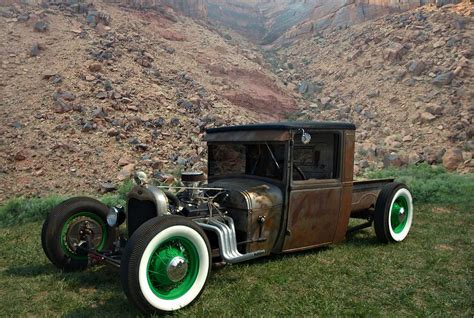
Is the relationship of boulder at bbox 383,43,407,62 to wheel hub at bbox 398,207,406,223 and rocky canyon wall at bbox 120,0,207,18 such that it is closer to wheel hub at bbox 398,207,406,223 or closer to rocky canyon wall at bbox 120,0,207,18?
rocky canyon wall at bbox 120,0,207,18

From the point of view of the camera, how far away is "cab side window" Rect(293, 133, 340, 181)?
211 inches

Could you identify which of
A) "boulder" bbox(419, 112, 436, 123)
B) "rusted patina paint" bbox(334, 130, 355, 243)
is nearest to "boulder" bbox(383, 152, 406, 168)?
"boulder" bbox(419, 112, 436, 123)

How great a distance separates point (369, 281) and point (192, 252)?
1983 mm

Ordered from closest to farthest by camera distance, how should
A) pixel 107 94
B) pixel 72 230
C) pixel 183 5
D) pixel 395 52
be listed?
pixel 72 230
pixel 107 94
pixel 395 52
pixel 183 5

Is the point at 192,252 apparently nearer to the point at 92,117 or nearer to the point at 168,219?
the point at 168,219

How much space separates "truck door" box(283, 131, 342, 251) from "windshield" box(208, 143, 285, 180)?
0.64ft

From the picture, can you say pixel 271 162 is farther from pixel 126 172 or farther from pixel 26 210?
pixel 126 172

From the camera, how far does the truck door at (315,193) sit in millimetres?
5000

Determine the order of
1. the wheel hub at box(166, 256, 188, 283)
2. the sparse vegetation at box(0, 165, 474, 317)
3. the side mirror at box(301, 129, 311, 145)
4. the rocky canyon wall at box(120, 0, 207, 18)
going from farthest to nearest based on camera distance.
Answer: the rocky canyon wall at box(120, 0, 207, 18) < the side mirror at box(301, 129, 311, 145) < the sparse vegetation at box(0, 165, 474, 317) < the wheel hub at box(166, 256, 188, 283)

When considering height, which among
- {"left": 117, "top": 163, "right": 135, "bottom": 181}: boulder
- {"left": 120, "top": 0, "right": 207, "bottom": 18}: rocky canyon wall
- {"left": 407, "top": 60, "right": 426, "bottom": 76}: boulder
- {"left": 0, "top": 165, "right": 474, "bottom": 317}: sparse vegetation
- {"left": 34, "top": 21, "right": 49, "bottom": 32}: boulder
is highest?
{"left": 120, "top": 0, "right": 207, "bottom": 18}: rocky canyon wall

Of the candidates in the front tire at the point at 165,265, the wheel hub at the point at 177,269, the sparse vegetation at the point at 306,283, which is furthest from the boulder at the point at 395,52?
the wheel hub at the point at 177,269

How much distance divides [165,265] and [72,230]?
1.75 meters

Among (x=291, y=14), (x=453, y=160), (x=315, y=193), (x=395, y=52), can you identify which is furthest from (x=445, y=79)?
(x=291, y=14)

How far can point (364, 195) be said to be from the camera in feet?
20.4
